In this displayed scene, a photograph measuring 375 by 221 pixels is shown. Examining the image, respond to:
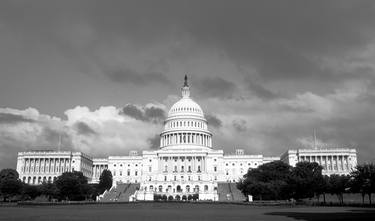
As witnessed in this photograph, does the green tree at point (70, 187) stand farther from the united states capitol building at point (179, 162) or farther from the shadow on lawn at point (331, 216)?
the shadow on lawn at point (331, 216)

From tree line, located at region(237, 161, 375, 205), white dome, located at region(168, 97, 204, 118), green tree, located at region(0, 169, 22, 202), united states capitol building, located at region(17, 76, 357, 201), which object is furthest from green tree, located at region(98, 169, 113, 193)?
tree line, located at region(237, 161, 375, 205)

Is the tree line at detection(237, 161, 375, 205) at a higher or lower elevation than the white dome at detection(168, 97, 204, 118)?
lower

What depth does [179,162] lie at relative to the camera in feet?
549

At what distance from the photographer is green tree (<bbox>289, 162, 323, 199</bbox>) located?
277 ft

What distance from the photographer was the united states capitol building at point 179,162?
150875 mm

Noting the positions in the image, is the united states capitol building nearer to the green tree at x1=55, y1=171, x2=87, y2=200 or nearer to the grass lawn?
the green tree at x1=55, y1=171, x2=87, y2=200

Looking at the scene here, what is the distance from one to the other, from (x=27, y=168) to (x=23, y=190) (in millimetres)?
63795

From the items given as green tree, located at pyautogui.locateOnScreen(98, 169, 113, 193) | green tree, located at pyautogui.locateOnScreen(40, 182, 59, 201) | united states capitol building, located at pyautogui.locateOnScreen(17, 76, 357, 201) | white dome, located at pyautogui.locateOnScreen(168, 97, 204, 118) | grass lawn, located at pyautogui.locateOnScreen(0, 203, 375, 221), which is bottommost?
grass lawn, located at pyautogui.locateOnScreen(0, 203, 375, 221)

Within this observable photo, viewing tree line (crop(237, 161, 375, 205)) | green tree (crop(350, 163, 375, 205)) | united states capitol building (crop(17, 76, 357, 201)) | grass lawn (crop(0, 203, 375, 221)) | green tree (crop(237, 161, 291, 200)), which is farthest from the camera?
united states capitol building (crop(17, 76, 357, 201))

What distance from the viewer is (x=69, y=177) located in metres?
105

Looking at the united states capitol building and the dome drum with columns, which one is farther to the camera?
the dome drum with columns

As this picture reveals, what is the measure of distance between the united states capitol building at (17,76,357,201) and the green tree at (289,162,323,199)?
177 ft

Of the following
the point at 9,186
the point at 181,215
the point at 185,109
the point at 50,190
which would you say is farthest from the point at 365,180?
the point at 185,109

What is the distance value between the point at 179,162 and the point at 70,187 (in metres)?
68.0
